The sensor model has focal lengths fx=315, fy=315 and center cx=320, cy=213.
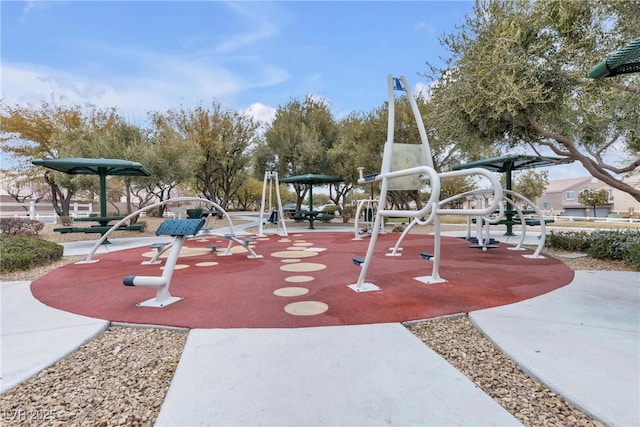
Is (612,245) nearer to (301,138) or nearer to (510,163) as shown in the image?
(510,163)

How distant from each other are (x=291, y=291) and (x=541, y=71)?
19.3 ft

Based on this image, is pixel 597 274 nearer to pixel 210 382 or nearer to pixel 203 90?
pixel 210 382

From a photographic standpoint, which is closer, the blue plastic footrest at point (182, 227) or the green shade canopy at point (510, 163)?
the blue plastic footrest at point (182, 227)

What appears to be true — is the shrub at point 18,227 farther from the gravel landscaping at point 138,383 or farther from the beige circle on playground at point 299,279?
the gravel landscaping at point 138,383

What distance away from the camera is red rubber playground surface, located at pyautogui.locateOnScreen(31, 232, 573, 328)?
9.42 ft

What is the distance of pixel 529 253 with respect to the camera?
6449mm

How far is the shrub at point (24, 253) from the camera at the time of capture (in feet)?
16.5

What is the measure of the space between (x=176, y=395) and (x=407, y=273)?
11.8ft

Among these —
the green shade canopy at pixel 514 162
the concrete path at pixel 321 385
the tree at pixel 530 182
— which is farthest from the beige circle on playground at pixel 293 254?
the tree at pixel 530 182

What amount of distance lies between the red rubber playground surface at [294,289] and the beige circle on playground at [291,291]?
0.04ft

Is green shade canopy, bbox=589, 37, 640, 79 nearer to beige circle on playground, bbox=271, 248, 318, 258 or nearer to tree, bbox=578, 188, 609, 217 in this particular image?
beige circle on playground, bbox=271, 248, 318, 258

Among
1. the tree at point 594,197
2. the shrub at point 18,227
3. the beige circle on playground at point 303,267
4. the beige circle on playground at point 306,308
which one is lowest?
the beige circle on playground at point 303,267

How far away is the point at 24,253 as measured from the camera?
5328 mm

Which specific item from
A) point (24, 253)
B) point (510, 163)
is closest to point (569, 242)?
point (510, 163)
